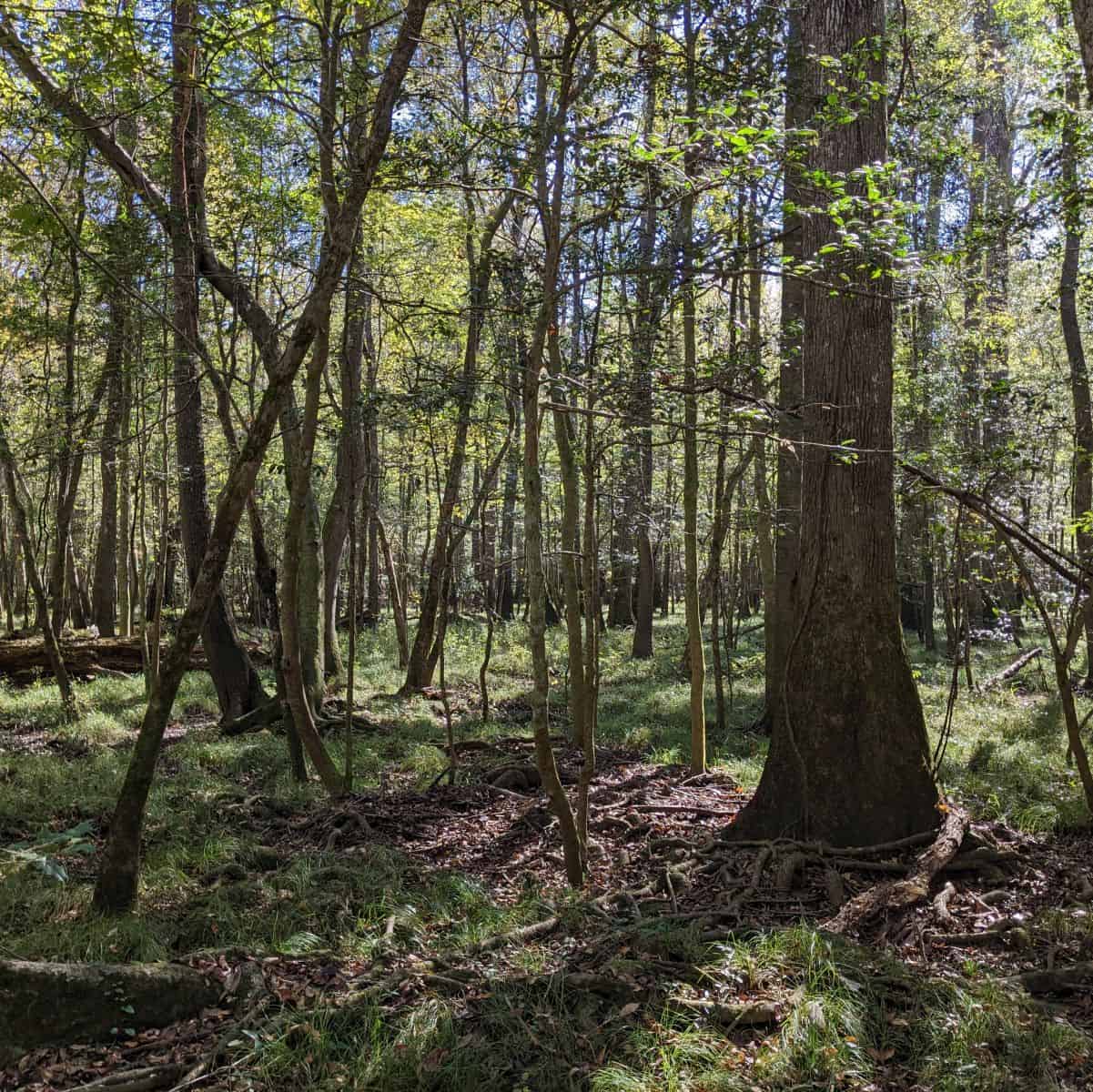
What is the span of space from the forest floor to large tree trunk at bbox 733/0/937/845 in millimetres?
440

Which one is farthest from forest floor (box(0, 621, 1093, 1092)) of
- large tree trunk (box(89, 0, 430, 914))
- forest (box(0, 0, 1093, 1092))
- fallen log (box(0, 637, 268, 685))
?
fallen log (box(0, 637, 268, 685))

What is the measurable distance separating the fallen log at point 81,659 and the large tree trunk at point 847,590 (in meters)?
11.0

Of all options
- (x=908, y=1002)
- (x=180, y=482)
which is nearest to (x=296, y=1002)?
(x=908, y=1002)

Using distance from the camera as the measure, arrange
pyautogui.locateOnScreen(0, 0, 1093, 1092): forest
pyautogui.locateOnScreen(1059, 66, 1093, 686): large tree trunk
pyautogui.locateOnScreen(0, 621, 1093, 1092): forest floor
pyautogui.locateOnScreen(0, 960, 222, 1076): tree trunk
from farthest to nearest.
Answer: pyautogui.locateOnScreen(1059, 66, 1093, 686): large tree trunk
pyautogui.locateOnScreen(0, 0, 1093, 1092): forest
pyautogui.locateOnScreen(0, 960, 222, 1076): tree trunk
pyautogui.locateOnScreen(0, 621, 1093, 1092): forest floor

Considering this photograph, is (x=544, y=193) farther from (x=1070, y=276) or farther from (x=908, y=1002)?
(x=1070, y=276)

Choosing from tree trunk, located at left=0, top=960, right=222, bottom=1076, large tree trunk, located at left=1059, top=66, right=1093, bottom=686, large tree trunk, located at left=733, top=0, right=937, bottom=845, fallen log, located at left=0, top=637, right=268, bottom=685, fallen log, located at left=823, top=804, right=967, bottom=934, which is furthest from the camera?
fallen log, located at left=0, top=637, right=268, bottom=685

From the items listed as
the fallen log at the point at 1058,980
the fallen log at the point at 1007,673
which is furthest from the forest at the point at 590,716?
the fallen log at the point at 1007,673

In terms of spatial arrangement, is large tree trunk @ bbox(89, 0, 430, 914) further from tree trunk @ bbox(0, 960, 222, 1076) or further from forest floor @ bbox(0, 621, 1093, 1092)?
tree trunk @ bbox(0, 960, 222, 1076)

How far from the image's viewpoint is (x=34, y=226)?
8.70m

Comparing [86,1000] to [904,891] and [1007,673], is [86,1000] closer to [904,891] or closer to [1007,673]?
[904,891]

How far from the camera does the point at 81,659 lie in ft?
46.1

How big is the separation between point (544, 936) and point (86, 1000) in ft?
7.57

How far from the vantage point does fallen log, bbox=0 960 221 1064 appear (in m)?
3.56

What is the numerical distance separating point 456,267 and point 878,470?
427 inches
